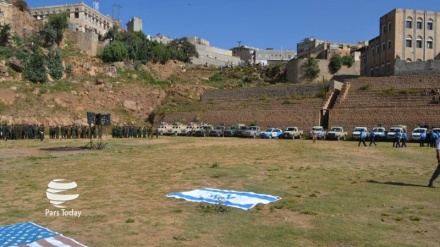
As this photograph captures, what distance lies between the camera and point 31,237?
6.67 metres

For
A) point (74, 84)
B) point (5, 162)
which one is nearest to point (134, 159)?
point (5, 162)

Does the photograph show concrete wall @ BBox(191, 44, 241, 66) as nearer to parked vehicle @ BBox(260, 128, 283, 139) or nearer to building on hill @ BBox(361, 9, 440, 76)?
building on hill @ BBox(361, 9, 440, 76)

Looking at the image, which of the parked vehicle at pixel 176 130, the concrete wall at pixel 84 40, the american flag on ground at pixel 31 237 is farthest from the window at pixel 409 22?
the american flag on ground at pixel 31 237

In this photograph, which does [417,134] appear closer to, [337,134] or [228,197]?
[337,134]

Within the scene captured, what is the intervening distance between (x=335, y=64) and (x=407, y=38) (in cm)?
1367

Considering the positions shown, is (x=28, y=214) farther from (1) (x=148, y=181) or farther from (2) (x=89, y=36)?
(2) (x=89, y=36)

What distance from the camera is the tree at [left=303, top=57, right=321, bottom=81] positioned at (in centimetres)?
6856

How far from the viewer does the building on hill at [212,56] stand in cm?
9325

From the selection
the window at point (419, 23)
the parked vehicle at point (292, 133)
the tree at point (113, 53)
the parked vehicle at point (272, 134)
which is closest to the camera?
the parked vehicle at point (292, 133)

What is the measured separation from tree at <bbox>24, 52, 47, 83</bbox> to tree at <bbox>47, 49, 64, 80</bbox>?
1391 millimetres

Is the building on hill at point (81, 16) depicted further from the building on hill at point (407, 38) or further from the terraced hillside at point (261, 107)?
the building on hill at point (407, 38)

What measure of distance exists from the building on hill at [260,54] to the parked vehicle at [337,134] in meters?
73.6

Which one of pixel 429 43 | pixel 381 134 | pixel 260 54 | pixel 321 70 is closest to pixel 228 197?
pixel 381 134

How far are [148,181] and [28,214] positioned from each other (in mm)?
4800
